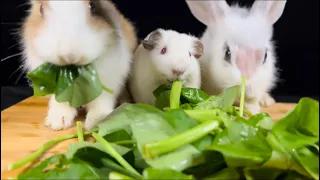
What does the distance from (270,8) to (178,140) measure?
0.72m

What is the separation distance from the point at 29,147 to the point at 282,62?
1251 millimetres

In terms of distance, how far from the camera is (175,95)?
3.66 ft

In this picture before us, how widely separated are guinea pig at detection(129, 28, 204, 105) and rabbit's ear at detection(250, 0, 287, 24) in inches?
9.2

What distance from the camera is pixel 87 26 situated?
985 mm

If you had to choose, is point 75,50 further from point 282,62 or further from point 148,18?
point 282,62

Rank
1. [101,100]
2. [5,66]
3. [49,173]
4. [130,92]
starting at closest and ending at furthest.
Result: [49,173]
[101,100]
[130,92]
[5,66]

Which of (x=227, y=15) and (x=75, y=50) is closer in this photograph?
(x=75, y=50)

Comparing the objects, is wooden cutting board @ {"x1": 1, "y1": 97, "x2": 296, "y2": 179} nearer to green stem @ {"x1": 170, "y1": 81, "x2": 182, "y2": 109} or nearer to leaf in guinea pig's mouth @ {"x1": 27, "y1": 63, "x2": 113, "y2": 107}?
leaf in guinea pig's mouth @ {"x1": 27, "y1": 63, "x2": 113, "y2": 107}

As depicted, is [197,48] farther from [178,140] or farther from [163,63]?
[178,140]

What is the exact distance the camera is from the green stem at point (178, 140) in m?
0.78

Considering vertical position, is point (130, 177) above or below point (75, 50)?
below

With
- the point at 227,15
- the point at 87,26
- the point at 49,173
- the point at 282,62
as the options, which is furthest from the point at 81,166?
the point at 282,62

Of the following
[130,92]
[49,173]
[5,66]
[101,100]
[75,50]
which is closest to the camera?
[49,173]

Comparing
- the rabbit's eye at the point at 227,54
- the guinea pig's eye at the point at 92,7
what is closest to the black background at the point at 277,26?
the rabbit's eye at the point at 227,54
